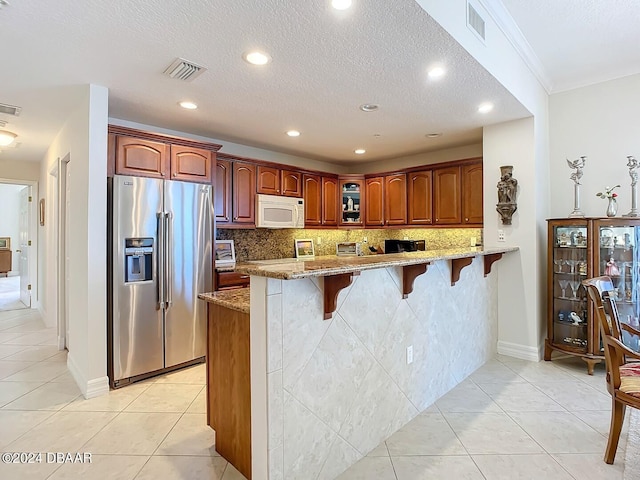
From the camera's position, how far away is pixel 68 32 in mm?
2088

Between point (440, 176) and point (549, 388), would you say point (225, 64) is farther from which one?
point (549, 388)

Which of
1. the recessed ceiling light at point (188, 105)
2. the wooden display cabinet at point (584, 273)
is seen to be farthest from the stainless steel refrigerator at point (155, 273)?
the wooden display cabinet at point (584, 273)

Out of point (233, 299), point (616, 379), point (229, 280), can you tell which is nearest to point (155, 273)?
point (229, 280)

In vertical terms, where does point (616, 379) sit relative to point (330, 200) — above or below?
below

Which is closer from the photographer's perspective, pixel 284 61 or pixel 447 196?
Answer: pixel 284 61

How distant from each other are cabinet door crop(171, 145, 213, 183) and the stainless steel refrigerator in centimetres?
16

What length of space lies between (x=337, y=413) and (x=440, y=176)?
3793mm

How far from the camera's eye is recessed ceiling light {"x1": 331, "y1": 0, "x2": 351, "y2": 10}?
5.95 ft

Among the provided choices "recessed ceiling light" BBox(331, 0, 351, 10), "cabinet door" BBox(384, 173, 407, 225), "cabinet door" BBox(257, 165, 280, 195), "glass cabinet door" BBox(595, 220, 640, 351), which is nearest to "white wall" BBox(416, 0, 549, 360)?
"glass cabinet door" BBox(595, 220, 640, 351)

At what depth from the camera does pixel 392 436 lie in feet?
7.50

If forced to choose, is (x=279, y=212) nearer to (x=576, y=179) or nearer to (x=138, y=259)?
(x=138, y=259)

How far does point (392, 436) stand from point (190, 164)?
10.2 feet

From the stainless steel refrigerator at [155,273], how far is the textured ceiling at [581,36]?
3249mm

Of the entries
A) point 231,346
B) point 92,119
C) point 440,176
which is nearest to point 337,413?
point 231,346
